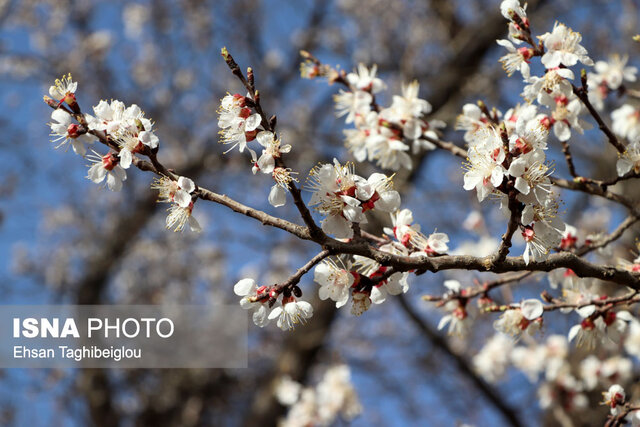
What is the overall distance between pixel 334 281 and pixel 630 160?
922 mm

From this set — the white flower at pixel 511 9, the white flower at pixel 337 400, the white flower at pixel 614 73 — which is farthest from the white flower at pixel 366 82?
the white flower at pixel 337 400

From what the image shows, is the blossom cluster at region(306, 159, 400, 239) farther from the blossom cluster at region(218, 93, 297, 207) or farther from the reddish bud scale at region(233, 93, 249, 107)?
the reddish bud scale at region(233, 93, 249, 107)

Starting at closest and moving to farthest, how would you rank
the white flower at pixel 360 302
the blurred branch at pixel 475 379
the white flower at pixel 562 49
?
1. the white flower at pixel 360 302
2. the white flower at pixel 562 49
3. the blurred branch at pixel 475 379

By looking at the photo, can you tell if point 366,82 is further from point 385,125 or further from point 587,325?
point 587,325

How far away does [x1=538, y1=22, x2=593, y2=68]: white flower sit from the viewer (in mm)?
1740

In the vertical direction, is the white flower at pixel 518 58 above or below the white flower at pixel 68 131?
above

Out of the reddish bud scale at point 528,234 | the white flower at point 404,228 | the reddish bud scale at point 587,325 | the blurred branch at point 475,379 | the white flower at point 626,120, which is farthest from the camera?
the blurred branch at point 475,379

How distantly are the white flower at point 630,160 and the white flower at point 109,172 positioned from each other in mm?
1322

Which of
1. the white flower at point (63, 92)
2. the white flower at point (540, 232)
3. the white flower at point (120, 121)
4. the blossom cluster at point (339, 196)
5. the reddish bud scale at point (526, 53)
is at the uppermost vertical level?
the reddish bud scale at point (526, 53)

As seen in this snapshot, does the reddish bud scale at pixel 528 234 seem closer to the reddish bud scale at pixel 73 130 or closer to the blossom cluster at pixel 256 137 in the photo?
the blossom cluster at pixel 256 137

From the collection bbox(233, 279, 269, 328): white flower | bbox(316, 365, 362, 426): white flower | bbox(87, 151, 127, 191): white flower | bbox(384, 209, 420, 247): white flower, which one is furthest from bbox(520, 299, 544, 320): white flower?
bbox(316, 365, 362, 426): white flower

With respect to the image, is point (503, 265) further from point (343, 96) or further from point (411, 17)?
point (411, 17)

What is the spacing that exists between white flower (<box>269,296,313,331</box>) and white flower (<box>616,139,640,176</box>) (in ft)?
3.16

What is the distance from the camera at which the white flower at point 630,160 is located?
175 cm
